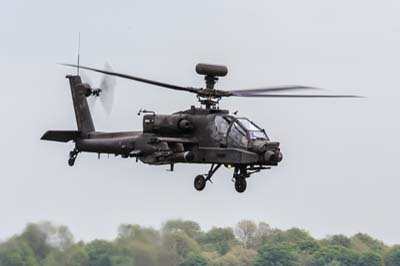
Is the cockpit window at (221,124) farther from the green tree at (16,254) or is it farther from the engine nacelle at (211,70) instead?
the green tree at (16,254)

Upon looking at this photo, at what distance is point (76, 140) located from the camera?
74.3 meters

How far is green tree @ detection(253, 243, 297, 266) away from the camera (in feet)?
320

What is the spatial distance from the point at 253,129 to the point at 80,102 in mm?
8485

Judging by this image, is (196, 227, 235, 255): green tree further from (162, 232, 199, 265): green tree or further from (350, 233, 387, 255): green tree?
(350, 233, 387, 255): green tree

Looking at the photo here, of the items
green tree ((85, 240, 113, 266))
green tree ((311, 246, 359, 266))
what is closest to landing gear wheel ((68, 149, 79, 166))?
green tree ((85, 240, 113, 266))

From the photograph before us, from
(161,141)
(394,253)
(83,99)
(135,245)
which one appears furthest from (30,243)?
(394,253)

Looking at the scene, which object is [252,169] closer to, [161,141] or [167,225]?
[161,141]

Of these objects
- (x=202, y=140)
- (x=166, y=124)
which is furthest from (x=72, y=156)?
(x=202, y=140)

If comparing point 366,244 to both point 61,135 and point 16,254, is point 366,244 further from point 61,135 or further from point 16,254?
point 61,135

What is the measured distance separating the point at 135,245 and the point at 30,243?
13.1 feet

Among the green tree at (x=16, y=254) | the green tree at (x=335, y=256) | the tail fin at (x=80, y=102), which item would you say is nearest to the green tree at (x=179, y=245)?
the green tree at (x=16, y=254)

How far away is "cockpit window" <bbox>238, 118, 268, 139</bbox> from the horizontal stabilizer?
22.7 ft

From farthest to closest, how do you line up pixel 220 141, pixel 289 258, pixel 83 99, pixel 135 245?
pixel 289 258
pixel 135 245
pixel 83 99
pixel 220 141

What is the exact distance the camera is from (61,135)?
74125 millimetres
